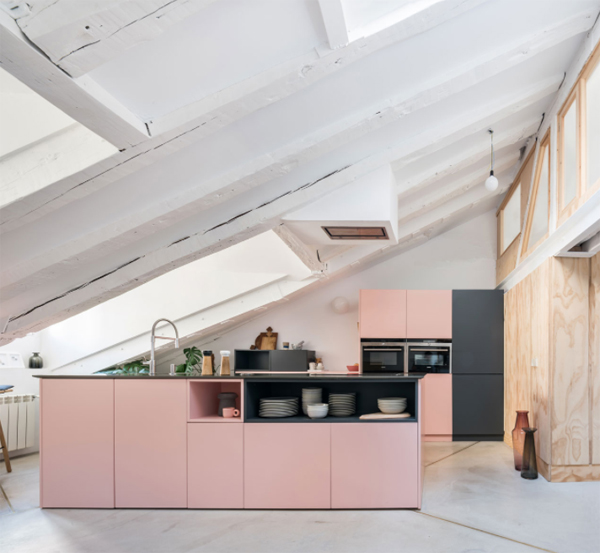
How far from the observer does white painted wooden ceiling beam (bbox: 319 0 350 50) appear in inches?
77.9

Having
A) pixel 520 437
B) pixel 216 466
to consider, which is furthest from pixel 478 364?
pixel 216 466

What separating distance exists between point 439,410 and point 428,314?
1.16 meters

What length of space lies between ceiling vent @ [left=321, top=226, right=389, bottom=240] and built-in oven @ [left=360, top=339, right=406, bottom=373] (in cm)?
266

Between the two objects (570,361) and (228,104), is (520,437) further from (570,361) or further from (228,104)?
(228,104)

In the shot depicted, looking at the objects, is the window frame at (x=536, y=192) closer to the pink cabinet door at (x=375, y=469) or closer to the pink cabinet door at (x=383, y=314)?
the pink cabinet door at (x=383, y=314)

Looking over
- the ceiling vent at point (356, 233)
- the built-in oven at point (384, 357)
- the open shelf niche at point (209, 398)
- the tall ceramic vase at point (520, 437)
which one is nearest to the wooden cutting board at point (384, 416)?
the open shelf niche at point (209, 398)

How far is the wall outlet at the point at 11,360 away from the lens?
558 cm

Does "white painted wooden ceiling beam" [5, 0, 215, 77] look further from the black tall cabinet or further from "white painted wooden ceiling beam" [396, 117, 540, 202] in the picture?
the black tall cabinet

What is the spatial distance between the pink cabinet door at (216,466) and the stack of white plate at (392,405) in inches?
38.8

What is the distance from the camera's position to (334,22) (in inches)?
81.8

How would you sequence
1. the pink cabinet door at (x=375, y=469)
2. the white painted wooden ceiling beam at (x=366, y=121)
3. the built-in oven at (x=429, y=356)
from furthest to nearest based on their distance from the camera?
the built-in oven at (x=429, y=356) < the pink cabinet door at (x=375, y=469) < the white painted wooden ceiling beam at (x=366, y=121)

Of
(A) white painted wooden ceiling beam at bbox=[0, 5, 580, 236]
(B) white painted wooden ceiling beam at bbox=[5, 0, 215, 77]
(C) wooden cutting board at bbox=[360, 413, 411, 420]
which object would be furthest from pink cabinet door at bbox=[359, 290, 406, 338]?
(B) white painted wooden ceiling beam at bbox=[5, 0, 215, 77]

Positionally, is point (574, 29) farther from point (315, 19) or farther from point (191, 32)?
point (191, 32)

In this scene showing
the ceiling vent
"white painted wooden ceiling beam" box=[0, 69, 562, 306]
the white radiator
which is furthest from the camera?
the white radiator
